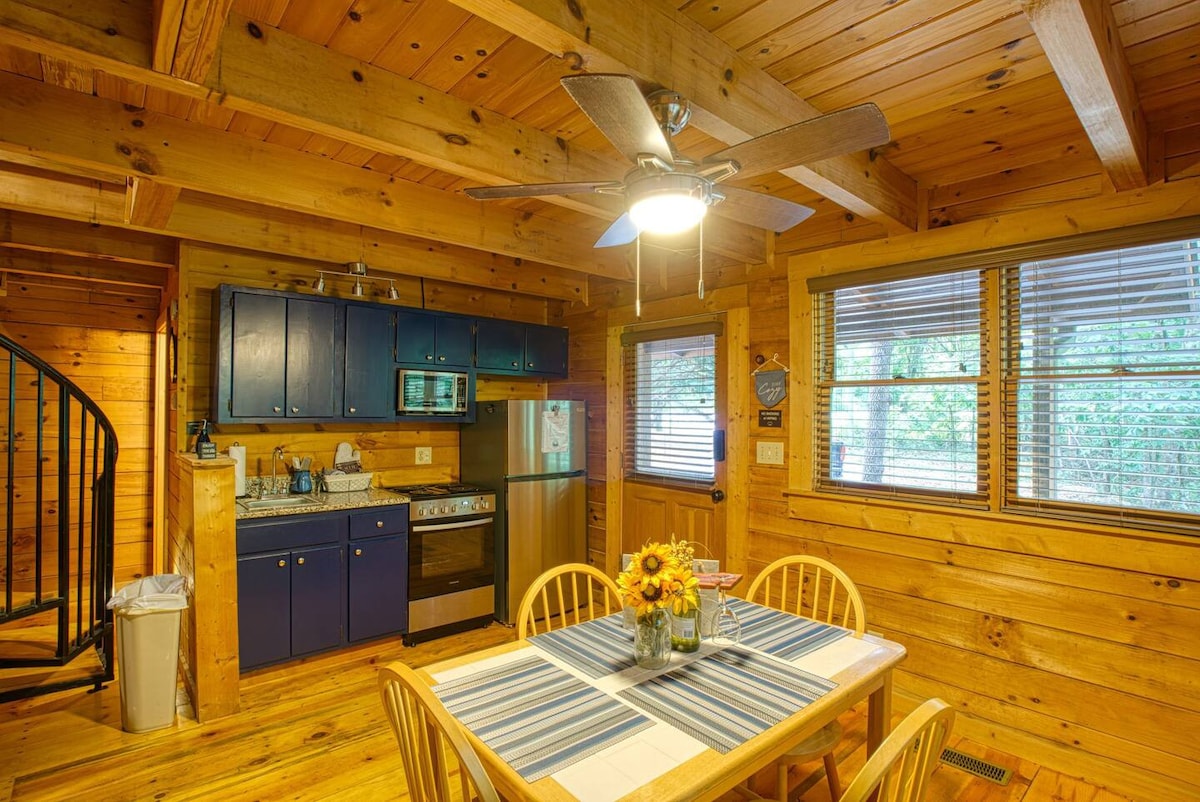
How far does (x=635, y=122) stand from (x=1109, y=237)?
6.89 ft

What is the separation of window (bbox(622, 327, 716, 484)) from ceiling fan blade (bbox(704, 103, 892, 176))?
2111mm

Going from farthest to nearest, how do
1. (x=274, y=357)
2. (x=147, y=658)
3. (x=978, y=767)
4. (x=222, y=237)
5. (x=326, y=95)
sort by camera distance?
(x=274, y=357), (x=222, y=237), (x=147, y=658), (x=978, y=767), (x=326, y=95)

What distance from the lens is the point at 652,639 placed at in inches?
68.0

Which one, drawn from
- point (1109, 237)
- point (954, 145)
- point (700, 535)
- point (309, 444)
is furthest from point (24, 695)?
point (1109, 237)

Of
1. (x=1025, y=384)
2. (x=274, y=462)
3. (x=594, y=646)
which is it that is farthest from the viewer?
(x=274, y=462)

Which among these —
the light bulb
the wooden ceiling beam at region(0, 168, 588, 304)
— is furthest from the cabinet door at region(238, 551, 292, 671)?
the light bulb

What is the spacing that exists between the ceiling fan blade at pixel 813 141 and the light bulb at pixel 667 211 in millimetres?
115

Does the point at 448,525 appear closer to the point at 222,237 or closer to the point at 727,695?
the point at 222,237

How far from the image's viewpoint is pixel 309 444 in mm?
3873

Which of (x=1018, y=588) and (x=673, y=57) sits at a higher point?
(x=673, y=57)

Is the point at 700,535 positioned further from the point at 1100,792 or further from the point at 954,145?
the point at 954,145

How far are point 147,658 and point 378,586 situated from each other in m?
1.12

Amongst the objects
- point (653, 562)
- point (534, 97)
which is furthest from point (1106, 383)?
point (534, 97)

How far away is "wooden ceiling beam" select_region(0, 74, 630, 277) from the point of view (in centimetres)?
201
